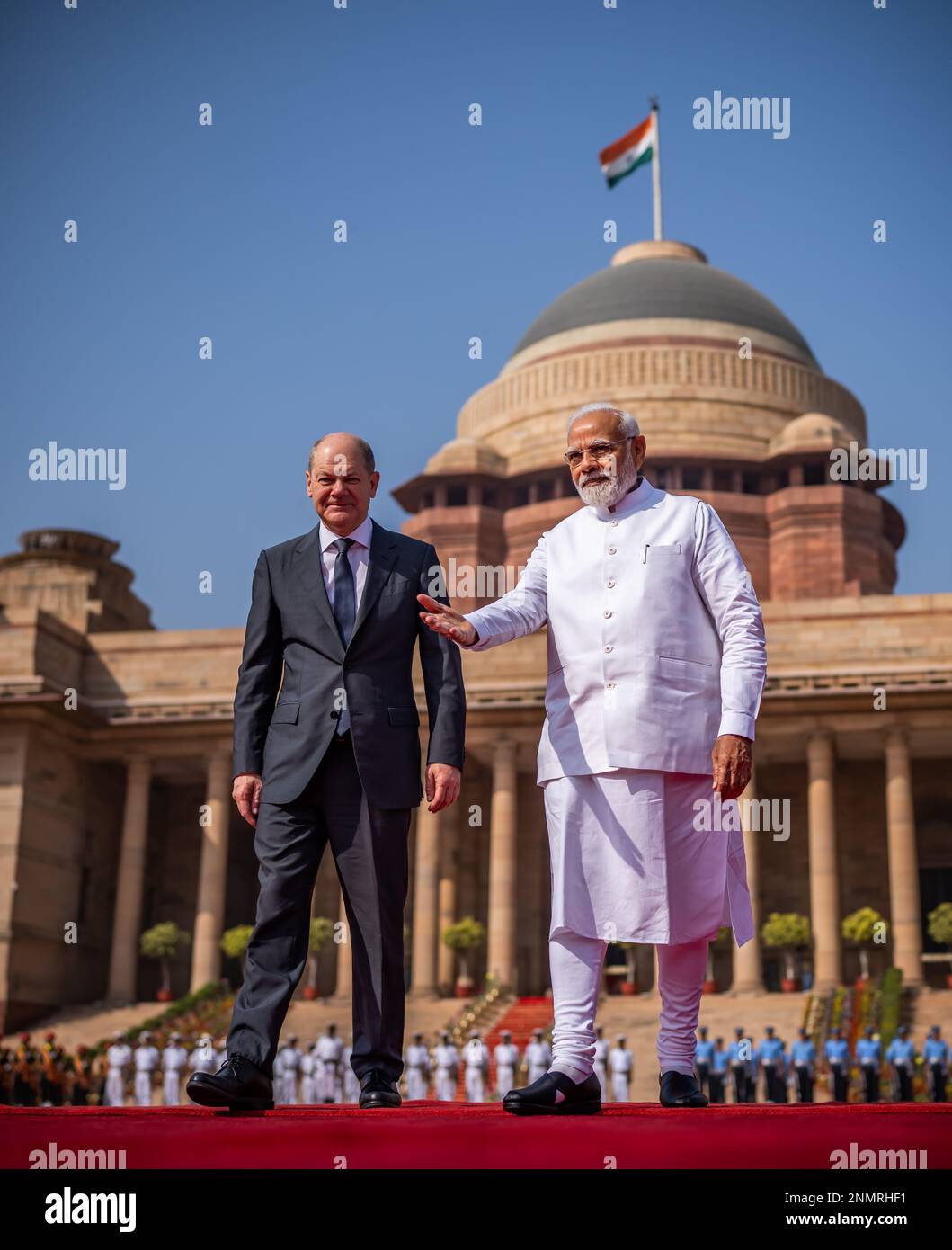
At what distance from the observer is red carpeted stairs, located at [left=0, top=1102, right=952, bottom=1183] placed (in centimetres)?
444

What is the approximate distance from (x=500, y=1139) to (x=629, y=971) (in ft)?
121

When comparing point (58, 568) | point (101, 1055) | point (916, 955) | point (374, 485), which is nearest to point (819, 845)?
point (916, 955)

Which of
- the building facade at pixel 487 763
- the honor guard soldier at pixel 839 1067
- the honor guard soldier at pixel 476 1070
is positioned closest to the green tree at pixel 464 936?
the building facade at pixel 487 763

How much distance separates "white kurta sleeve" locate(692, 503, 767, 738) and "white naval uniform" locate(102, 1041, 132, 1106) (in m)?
26.3

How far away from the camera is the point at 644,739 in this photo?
646 cm

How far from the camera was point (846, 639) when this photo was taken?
138 ft

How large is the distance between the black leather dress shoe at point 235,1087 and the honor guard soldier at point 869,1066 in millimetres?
22597

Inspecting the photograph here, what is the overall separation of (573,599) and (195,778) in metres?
41.2

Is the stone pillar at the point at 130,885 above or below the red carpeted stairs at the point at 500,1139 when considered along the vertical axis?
above

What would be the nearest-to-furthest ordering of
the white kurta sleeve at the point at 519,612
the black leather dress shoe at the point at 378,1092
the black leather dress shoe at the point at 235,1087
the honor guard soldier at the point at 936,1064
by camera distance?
the black leather dress shoe at the point at 235,1087 → the black leather dress shoe at the point at 378,1092 → the white kurta sleeve at the point at 519,612 → the honor guard soldier at the point at 936,1064

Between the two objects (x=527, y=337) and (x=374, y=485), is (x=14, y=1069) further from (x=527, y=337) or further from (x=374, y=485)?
(x=527, y=337)

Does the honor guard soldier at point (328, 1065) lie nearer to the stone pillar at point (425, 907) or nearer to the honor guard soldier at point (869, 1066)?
the honor guard soldier at point (869, 1066)

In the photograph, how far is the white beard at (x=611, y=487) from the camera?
698 centimetres

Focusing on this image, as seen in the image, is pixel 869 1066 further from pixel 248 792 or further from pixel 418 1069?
pixel 248 792
